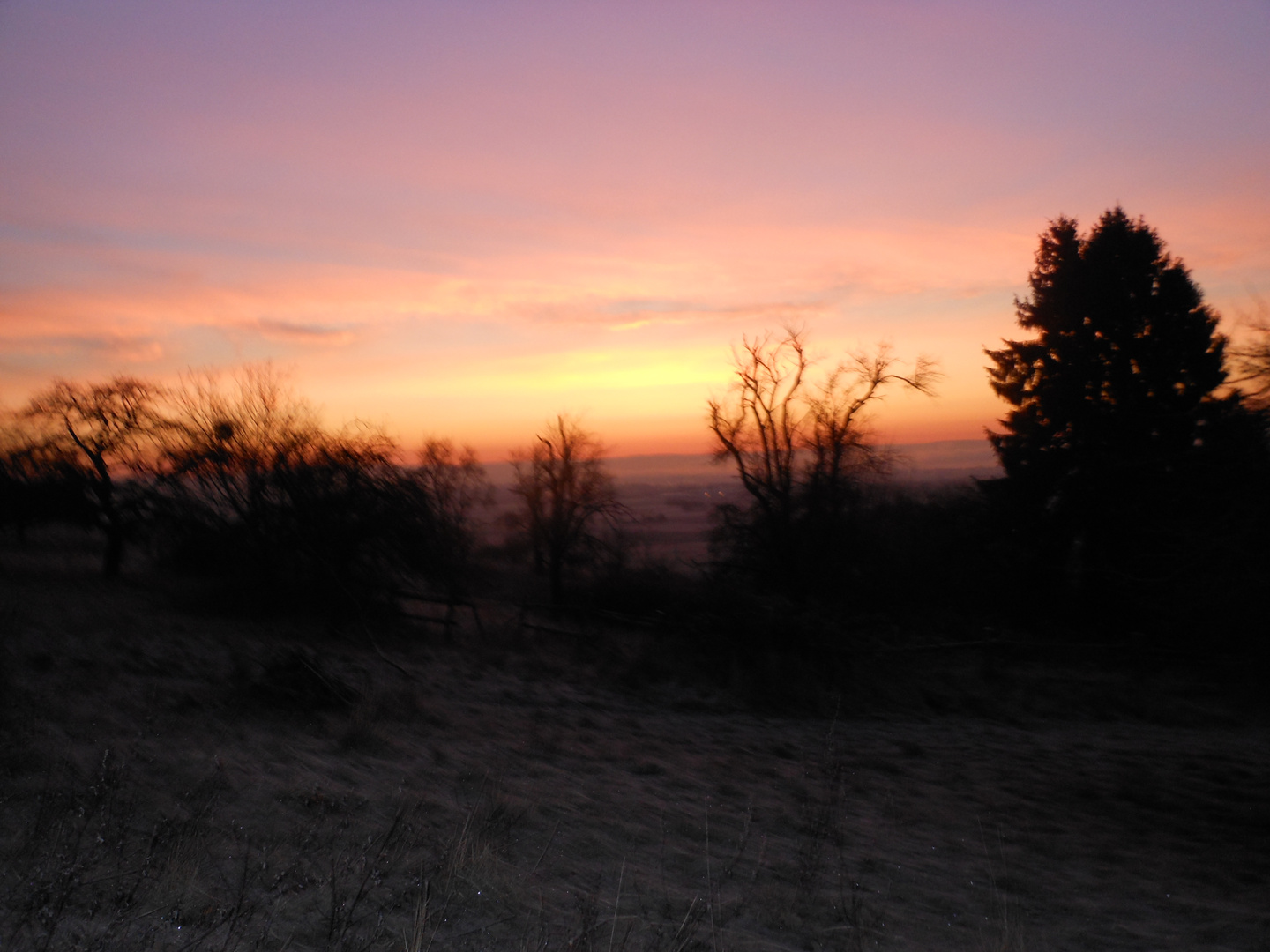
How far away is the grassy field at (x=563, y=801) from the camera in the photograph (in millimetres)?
5094

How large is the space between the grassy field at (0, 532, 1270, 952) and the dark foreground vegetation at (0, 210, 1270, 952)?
2.1 inches

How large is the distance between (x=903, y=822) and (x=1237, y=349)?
18.4 ft

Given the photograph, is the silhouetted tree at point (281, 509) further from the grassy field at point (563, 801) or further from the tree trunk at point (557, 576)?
the tree trunk at point (557, 576)

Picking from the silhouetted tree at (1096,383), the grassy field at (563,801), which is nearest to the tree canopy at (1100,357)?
the silhouetted tree at (1096,383)

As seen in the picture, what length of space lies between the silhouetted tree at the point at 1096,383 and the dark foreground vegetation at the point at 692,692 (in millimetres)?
110

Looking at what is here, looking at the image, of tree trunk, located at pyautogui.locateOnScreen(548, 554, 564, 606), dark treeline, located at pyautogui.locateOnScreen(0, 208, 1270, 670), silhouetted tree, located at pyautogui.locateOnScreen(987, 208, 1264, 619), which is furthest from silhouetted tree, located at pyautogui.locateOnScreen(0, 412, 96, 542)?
silhouetted tree, located at pyautogui.locateOnScreen(987, 208, 1264, 619)

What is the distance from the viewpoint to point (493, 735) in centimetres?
1123

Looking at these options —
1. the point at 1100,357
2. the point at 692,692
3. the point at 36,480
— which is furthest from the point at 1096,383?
the point at 36,480

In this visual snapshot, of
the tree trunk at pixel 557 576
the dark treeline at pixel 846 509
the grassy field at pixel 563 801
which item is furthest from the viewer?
the tree trunk at pixel 557 576

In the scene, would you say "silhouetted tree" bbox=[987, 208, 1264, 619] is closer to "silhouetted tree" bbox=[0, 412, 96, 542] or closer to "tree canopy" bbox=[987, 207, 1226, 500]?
"tree canopy" bbox=[987, 207, 1226, 500]

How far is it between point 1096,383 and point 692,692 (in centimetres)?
1550

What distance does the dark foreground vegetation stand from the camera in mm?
5652

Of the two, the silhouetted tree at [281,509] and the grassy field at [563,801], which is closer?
the grassy field at [563,801]

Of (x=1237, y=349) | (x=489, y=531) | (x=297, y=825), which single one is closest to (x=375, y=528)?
(x=297, y=825)
